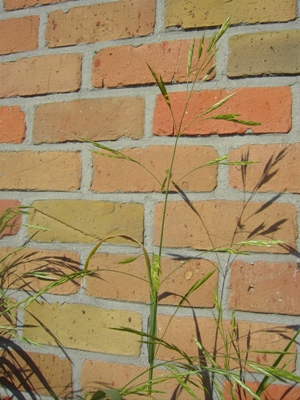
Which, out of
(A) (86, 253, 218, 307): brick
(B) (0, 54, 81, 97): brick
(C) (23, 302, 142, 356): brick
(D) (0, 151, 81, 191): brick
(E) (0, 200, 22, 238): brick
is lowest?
(C) (23, 302, 142, 356): brick

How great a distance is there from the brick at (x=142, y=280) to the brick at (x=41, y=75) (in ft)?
1.05

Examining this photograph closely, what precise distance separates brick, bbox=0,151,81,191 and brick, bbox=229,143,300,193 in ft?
0.91

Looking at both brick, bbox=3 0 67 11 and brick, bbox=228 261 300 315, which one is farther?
brick, bbox=3 0 67 11

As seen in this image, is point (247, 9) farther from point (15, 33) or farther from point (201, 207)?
point (15, 33)

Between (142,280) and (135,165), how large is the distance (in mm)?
194

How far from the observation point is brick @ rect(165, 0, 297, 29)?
2.49 ft

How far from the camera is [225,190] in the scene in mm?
768

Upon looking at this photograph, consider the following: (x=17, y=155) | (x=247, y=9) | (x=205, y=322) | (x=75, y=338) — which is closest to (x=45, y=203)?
(x=17, y=155)

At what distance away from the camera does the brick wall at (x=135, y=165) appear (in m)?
0.75

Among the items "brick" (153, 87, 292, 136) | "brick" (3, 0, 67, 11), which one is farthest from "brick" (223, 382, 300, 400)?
"brick" (3, 0, 67, 11)

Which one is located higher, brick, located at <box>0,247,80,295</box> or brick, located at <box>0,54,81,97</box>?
brick, located at <box>0,54,81,97</box>

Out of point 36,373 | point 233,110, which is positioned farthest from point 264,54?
point 36,373

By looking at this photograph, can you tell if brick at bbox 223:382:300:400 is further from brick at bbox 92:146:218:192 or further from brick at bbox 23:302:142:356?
brick at bbox 92:146:218:192

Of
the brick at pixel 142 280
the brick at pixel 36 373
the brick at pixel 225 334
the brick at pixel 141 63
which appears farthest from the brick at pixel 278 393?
the brick at pixel 141 63
